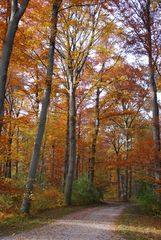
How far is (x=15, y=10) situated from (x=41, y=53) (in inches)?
298

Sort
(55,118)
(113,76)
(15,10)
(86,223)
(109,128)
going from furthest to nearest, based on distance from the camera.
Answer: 1. (109,128)
2. (55,118)
3. (113,76)
4. (86,223)
5. (15,10)

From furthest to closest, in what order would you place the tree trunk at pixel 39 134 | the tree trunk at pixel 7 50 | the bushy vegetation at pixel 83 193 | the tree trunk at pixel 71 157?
the bushy vegetation at pixel 83 193
the tree trunk at pixel 71 157
the tree trunk at pixel 39 134
the tree trunk at pixel 7 50

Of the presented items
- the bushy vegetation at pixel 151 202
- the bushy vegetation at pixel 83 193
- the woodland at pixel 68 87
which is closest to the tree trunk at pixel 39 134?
the woodland at pixel 68 87

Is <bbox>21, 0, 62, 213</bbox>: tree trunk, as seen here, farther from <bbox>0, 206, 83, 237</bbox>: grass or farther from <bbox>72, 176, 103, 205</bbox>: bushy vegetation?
<bbox>72, 176, 103, 205</bbox>: bushy vegetation

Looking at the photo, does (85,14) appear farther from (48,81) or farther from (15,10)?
(15,10)

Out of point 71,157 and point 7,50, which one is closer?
point 7,50

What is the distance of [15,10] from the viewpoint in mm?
9211

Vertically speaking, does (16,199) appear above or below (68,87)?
below

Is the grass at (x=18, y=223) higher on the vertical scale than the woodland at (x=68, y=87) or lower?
lower

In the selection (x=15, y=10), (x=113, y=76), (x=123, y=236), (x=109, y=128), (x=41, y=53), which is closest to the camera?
(x=123, y=236)

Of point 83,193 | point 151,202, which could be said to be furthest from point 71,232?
point 83,193

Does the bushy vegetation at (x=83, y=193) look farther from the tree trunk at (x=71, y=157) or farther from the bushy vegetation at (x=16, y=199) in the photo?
the tree trunk at (x=71, y=157)

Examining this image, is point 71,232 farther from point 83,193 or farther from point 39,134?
point 83,193

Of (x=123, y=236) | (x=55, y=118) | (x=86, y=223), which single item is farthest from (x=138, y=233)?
(x=55, y=118)
